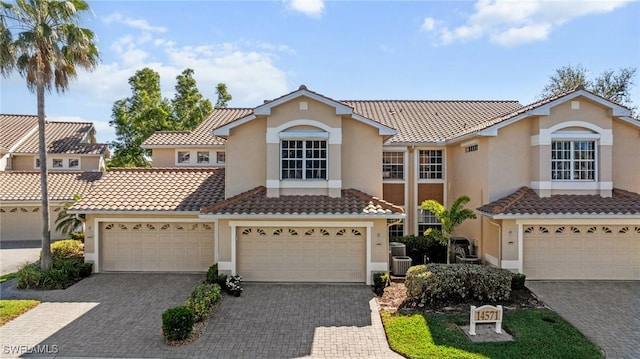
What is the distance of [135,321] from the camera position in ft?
35.9

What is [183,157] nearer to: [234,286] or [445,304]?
[234,286]

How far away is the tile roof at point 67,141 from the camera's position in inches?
1256

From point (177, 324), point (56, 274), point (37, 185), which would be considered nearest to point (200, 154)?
point (37, 185)

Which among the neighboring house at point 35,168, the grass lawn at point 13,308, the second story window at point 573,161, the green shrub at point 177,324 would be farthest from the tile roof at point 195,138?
the second story window at point 573,161

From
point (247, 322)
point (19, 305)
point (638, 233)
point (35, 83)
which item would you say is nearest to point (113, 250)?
point (19, 305)

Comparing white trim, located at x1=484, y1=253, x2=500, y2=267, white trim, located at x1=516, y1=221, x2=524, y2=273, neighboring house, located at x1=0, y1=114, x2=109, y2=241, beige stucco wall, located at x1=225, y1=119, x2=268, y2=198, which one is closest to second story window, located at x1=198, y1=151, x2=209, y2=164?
neighboring house, located at x1=0, y1=114, x2=109, y2=241

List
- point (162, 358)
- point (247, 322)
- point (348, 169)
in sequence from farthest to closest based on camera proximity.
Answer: point (348, 169) < point (247, 322) < point (162, 358)

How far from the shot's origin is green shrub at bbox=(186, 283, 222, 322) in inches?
419

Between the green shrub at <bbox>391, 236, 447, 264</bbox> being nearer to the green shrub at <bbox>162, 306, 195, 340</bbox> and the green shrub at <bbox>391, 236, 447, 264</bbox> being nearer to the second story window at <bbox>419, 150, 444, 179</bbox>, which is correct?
the second story window at <bbox>419, 150, 444, 179</bbox>

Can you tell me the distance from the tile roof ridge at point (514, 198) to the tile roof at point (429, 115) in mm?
4834

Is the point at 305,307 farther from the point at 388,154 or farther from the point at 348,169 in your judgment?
the point at 388,154

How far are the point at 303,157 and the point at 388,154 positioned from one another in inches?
256

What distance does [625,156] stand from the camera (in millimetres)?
15977

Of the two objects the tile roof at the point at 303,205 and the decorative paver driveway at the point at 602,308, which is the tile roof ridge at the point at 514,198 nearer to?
the decorative paver driveway at the point at 602,308
